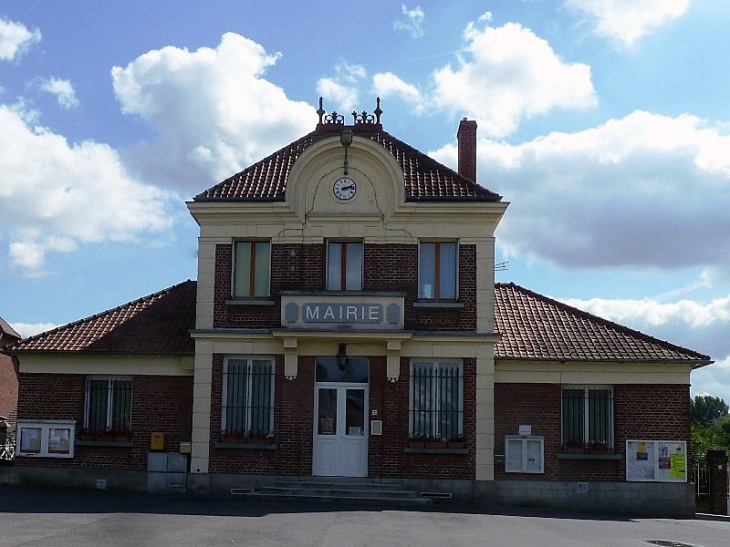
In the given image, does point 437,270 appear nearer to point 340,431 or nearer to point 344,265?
point 344,265

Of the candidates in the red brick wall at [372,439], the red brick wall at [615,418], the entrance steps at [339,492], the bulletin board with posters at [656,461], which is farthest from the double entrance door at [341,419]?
the bulletin board with posters at [656,461]

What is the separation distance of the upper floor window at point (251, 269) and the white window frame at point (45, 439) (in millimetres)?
5205

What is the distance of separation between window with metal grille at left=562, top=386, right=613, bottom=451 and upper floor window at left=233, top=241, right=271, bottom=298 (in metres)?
7.62

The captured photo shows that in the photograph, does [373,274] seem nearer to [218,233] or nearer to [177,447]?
[218,233]

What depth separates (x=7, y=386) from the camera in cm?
3831

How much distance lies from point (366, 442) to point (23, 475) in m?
8.32

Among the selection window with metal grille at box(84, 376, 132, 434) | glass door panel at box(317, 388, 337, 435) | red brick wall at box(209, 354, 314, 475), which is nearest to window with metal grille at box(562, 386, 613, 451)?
glass door panel at box(317, 388, 337, 435)

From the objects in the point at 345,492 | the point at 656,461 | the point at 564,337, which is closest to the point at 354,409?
the point at 345,492

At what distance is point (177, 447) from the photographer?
2200 cm

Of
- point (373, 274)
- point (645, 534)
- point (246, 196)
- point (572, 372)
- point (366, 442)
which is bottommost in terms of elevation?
point (645, 534)

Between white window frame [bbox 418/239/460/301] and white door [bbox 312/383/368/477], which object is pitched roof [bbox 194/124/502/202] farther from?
white door [bbox 312/383/368/477]

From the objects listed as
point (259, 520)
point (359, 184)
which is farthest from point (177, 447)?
point (359, 184)

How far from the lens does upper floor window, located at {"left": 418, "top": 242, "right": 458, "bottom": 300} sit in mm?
22016

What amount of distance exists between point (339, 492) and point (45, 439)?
7454mm
